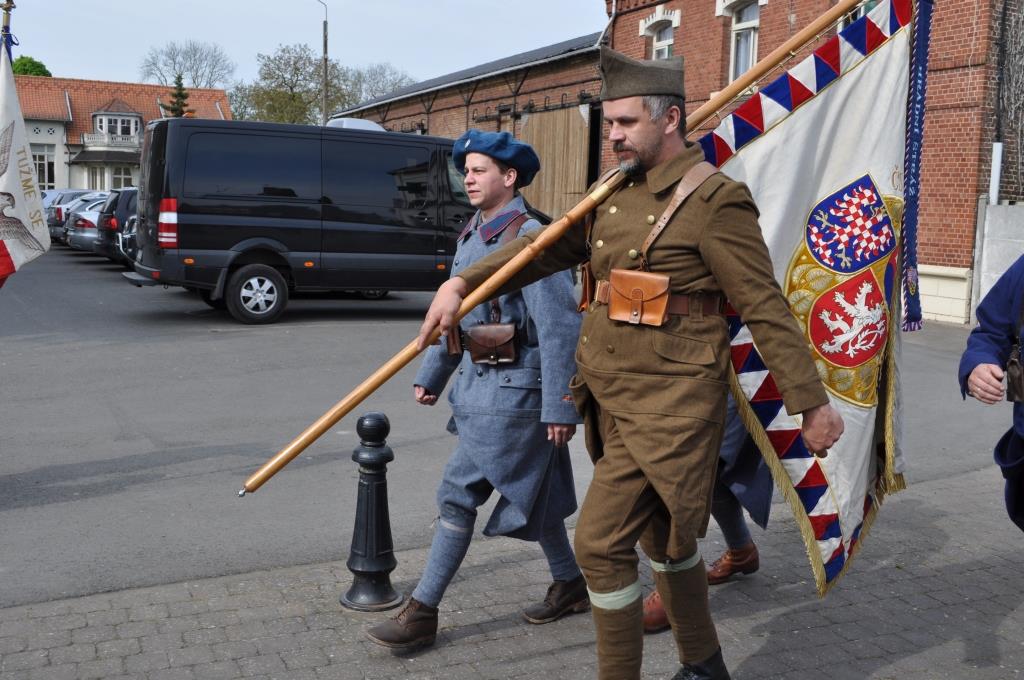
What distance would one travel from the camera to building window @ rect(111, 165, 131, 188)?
7600 centimetres

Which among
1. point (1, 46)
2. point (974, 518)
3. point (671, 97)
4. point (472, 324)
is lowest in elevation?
point (974, 518)

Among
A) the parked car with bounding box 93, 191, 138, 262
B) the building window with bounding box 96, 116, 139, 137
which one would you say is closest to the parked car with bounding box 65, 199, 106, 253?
the parked car with bounding box 93, 191, 138, 262

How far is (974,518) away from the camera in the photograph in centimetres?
608

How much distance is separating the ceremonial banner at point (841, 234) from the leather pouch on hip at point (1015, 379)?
A: 734mm

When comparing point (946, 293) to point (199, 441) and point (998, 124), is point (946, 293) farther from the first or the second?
point (199, 441)

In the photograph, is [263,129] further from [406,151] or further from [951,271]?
[951,271]

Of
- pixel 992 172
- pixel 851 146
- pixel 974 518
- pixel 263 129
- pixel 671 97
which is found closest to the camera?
pixel 671 97

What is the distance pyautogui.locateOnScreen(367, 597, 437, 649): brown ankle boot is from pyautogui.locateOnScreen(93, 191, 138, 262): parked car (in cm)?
1851

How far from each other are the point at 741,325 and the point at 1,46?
4779 mm

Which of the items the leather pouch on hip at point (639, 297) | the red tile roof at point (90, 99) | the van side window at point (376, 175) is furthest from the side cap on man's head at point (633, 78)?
the red tile roof at point (90, 99)

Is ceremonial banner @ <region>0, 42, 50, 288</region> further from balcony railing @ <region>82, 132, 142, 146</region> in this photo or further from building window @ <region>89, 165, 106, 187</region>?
building window @ <region>89, 165, 106, 187</region>

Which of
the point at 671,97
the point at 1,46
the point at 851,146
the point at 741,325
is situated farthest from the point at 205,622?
the point at 1,46

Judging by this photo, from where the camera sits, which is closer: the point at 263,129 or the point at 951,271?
the point at 263,129

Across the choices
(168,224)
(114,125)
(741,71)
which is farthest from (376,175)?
(114,125)
